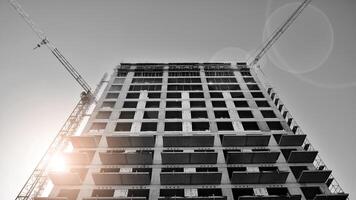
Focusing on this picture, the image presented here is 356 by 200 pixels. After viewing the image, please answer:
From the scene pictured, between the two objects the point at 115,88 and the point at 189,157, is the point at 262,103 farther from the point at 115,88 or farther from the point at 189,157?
the point at 115,88

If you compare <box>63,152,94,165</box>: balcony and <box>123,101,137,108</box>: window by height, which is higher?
<box>123,101,137,108</box>: window

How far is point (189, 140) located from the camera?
34656 mm

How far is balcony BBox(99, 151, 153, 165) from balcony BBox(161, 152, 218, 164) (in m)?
1.73

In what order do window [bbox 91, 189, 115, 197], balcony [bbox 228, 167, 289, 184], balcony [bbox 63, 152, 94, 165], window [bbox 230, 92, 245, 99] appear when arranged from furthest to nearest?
window [bbox 230, 92, 245, 99] → balcony [bbox 63, 152, 94, 165] → balcony [bbox 228, 167, 289, 184] → window [bbox 91, 189, 115, 197]

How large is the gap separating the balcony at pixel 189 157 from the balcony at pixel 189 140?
8.72ft

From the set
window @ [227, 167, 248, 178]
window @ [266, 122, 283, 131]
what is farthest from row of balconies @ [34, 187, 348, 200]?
window @ [266, 122, 283, 131]

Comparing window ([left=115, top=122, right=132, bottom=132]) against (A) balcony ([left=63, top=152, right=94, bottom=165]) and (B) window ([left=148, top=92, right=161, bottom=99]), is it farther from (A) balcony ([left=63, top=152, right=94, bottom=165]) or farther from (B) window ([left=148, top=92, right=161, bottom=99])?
(B) window ([left=148, top=92, right=161, bottom=99])

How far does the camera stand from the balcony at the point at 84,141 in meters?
34.7

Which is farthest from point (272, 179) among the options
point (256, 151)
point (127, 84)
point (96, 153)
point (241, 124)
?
point (127, 84)

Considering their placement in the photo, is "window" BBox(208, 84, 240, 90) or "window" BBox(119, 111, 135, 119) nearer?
"window" BBox(119, 111, 135, 119)

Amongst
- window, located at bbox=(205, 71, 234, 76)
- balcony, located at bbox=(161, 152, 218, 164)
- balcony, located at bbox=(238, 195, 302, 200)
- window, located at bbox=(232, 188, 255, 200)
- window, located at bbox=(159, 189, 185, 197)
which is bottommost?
balcony, located at bbox=(238, 195, 302, 200)

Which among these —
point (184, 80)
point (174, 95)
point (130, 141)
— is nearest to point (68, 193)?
point (130, 141)

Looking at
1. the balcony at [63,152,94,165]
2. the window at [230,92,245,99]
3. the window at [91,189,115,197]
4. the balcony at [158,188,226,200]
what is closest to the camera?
the balcony at [158,188,226,200]

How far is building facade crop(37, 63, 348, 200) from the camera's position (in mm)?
29938
